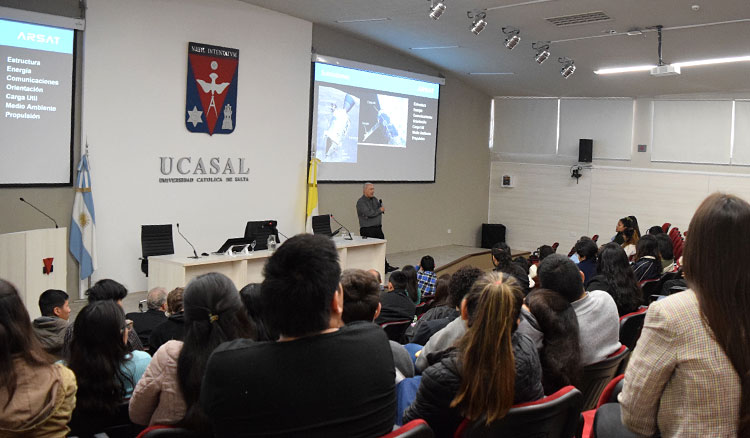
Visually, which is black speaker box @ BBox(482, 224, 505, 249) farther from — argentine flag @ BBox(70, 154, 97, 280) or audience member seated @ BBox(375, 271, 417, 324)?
audience member seated @ BBox(375, 271, 417, 324)

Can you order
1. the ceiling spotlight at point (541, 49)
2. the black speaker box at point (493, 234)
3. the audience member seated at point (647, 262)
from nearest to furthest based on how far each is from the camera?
the audience member seated at point (647, 262) → the ceiling spotlight at point (541, 49) → the black speaker box at point (493, 234)

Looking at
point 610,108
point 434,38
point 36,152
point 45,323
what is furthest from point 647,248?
point 610,108

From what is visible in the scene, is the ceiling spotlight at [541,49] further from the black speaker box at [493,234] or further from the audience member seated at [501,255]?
the black speaker box at [493,234]

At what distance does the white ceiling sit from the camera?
7785mm

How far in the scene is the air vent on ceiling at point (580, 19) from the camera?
8008mm

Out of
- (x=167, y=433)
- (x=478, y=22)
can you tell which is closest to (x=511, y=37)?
(x=478, y=22)

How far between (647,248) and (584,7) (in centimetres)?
329

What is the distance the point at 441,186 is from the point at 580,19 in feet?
17.6

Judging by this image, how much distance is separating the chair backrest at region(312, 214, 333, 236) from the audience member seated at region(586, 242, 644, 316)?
5.75m

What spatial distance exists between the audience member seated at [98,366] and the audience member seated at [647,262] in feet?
14.2

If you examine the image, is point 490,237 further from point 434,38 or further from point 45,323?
point 45,323

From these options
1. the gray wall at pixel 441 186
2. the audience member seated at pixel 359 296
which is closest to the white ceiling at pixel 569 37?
the gray wall at pixel 441 186

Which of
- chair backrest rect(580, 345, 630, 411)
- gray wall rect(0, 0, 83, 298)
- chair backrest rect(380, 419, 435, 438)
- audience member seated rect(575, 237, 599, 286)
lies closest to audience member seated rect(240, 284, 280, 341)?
chair backrest rect(380, 419, 435, 438)

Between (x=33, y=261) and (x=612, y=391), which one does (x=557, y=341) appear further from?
(x=33, y=261)
